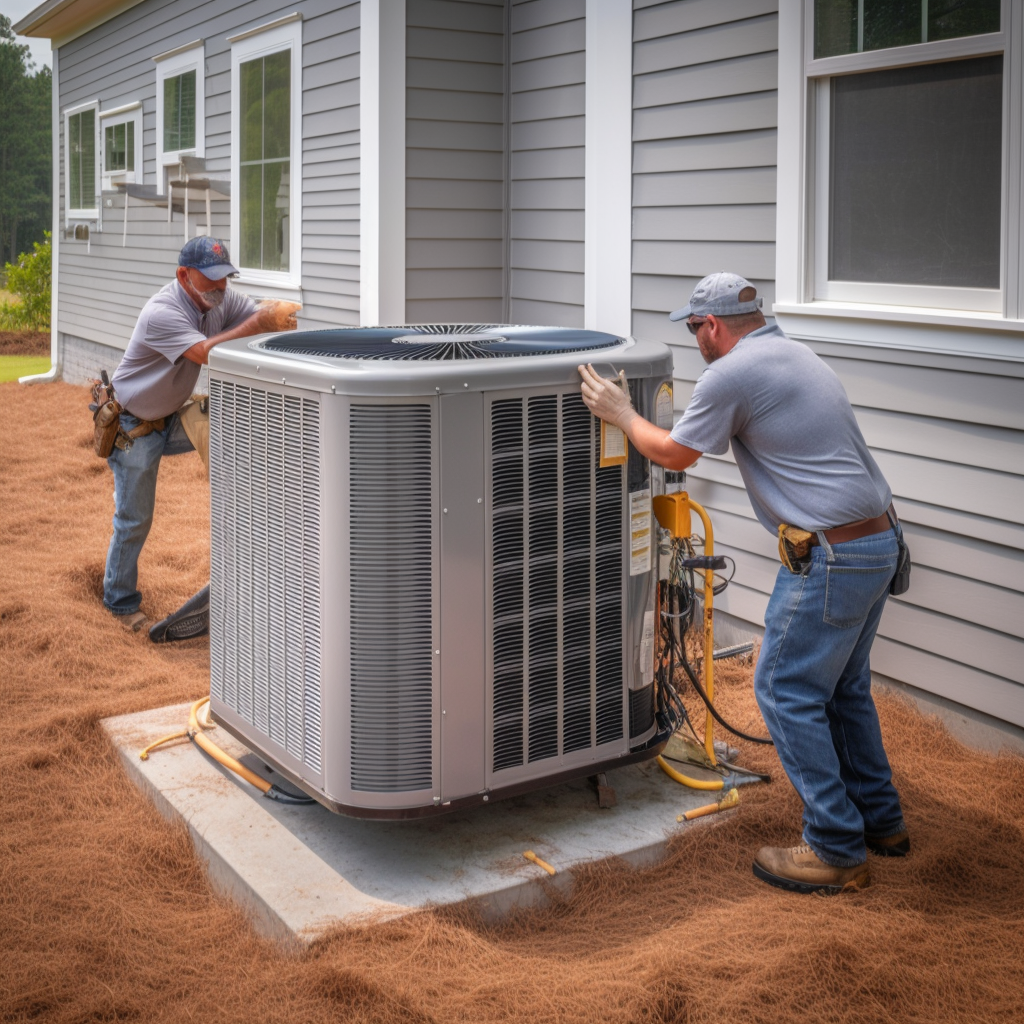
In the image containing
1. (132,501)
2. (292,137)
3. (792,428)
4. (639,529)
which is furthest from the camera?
(292,137)

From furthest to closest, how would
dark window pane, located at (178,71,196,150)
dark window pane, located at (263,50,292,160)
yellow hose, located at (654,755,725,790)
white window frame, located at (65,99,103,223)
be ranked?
1. white window frame, located at (65,99,103,223)
2. dark window pane, located at (178,71,196,150)
3. dark window pane, located at (263,50,292,160)
4. yellow hose, located at (654,755,725,790)

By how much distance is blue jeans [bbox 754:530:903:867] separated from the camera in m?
3.01

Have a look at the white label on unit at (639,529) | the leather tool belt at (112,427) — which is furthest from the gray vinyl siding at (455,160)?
the white label on unit at (639,529)

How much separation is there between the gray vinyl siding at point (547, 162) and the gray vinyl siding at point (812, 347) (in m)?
0.87

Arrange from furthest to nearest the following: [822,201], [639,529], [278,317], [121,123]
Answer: [121,123], [278,317], [822,201], [639,529]

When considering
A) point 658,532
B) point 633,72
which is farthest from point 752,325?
point 633,72

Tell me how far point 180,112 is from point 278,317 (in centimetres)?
729

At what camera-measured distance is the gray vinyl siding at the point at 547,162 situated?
6.34 metres

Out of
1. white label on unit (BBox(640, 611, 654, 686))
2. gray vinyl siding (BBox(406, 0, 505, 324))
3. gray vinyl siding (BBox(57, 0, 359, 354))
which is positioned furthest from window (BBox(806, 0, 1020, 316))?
gray vinyl siding (BBox(57, 0, 359, 354))

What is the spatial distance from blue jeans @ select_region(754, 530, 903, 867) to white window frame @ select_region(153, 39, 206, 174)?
29.3 feet

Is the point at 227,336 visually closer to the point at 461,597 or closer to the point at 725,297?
the point at 461,597

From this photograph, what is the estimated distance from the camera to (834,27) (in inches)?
169

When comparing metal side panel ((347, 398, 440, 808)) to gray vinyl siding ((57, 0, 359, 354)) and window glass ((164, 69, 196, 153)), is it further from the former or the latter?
window glass ((164, 69, 196, 153))

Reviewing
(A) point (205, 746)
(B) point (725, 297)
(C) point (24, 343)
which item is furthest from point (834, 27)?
(C) point (24, 343)
